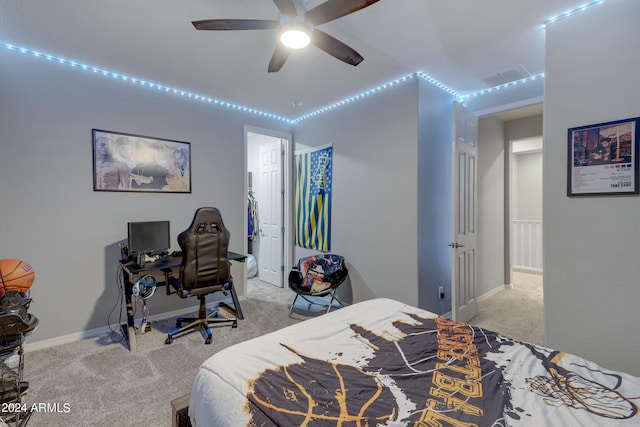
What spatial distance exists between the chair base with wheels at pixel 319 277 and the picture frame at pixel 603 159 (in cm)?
232

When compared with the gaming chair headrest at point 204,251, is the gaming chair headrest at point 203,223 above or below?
above

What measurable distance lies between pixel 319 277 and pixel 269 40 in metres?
2.53

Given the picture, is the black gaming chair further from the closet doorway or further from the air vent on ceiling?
the air vent on ceiling

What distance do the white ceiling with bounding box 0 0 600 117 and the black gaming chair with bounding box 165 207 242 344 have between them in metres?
1.45

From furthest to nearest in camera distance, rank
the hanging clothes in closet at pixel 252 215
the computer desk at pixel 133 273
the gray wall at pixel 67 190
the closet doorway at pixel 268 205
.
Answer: the hanging clothes in closet at pixel 252 215 → the closet doorway at pixel 268 205 → the computer desk at pixel 133 273 → the gray wall at pixel 67 190

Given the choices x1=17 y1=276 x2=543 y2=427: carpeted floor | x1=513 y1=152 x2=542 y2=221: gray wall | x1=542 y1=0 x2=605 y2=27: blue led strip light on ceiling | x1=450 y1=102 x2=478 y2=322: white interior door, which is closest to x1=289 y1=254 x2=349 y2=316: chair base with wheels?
x1=17 y1=276 x2=543 y2=427: carpeted floor

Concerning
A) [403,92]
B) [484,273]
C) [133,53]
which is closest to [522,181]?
[484,273]

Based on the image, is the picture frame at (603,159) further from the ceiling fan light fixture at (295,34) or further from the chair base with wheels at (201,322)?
the chair base with wheels at (201,322)

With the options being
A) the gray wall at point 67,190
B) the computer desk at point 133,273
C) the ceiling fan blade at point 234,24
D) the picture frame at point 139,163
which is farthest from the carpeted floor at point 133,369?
the ceiling fan blade at point 234,24

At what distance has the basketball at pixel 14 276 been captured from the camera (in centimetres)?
163

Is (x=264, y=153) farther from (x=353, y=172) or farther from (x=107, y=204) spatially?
(x=107, y=204)

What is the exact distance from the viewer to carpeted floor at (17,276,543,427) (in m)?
1.80

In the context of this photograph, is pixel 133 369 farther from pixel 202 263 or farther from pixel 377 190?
pixel 377 190

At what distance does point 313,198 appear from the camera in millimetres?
4195
